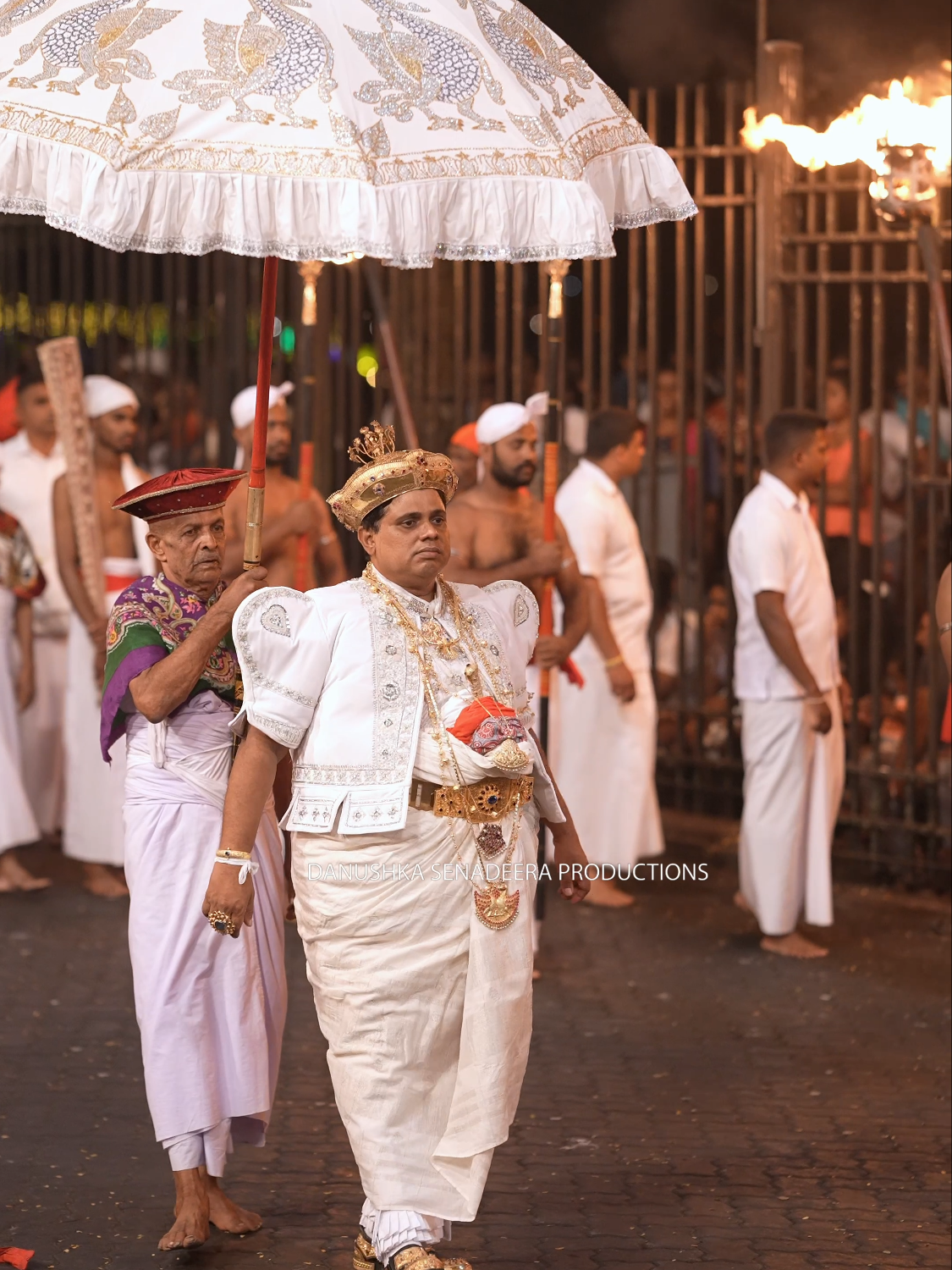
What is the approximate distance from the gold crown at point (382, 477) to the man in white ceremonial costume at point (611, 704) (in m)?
4.25

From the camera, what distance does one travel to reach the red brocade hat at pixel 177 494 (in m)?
4.71

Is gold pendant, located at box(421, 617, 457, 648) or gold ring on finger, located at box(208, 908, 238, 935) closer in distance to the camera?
gold ring on finger, located at box(208, 908, 238, 935)

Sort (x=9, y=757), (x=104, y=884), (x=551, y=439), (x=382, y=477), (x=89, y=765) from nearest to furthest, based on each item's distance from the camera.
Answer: (x=382, y=477) < (x=551, y=439) < (x=9, y=757) < (x=104, y=884) < (x=89, y=765)

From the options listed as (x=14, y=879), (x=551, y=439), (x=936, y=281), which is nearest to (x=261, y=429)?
(x=551, y=439)

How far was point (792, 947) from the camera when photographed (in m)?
7.88

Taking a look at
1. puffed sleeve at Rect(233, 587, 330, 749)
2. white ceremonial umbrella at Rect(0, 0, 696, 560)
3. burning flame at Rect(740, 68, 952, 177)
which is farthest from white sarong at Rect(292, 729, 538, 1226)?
burning flame at Rect(740, 68, 952, 177)

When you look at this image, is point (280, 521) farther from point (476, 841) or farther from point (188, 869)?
point (476, 841)

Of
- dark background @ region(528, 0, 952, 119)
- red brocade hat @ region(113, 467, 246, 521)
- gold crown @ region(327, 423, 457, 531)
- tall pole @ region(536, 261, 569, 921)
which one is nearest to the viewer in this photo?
gold crown @ region(327, 423, 457, 531)

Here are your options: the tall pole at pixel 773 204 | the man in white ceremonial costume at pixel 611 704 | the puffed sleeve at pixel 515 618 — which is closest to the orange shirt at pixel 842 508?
the tall pole at pixel 773 204

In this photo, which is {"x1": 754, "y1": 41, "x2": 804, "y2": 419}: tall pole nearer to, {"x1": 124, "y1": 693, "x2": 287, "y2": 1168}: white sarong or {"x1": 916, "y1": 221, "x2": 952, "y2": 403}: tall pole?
{"x1": 916, "y1": 221, "x2": 952, "y2": 403}: tall pole

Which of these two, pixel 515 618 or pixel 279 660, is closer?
pixel 279 660

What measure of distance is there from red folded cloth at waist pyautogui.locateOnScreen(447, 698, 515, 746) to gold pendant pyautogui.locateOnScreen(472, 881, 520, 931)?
1.19 feet

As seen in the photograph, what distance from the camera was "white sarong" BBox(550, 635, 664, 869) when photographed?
8.79m

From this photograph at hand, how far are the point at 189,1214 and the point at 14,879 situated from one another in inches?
177
